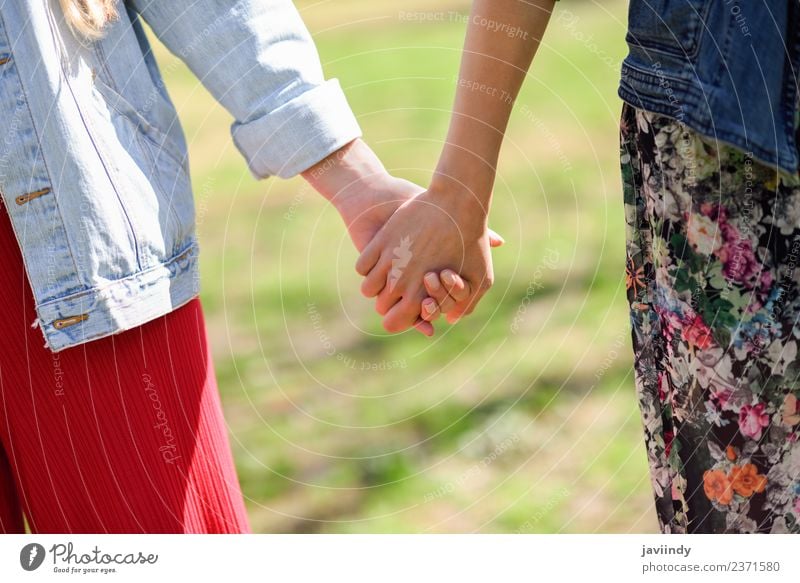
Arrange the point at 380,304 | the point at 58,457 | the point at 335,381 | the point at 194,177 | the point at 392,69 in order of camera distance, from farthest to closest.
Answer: the point at 392,69
the point at 194,177
the point at 335,381
the point at 380,304
the point at 58,457

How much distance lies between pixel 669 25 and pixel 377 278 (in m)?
0.51

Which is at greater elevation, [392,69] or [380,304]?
[392,69]

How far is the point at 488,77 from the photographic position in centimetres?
94

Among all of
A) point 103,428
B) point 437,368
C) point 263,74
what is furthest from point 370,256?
point 437,368

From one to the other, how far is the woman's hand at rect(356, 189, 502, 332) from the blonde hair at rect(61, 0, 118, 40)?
40 centimetres

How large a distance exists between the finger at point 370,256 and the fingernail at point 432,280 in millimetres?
67

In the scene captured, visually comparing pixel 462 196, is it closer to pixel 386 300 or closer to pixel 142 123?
pixel 386 300

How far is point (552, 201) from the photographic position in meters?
3.27

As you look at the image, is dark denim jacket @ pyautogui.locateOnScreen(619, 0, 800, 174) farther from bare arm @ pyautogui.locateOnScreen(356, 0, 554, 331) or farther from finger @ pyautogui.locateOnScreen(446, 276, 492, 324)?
finger @ pyautogui.locateOnScreen(446, 276, 492, 324)
